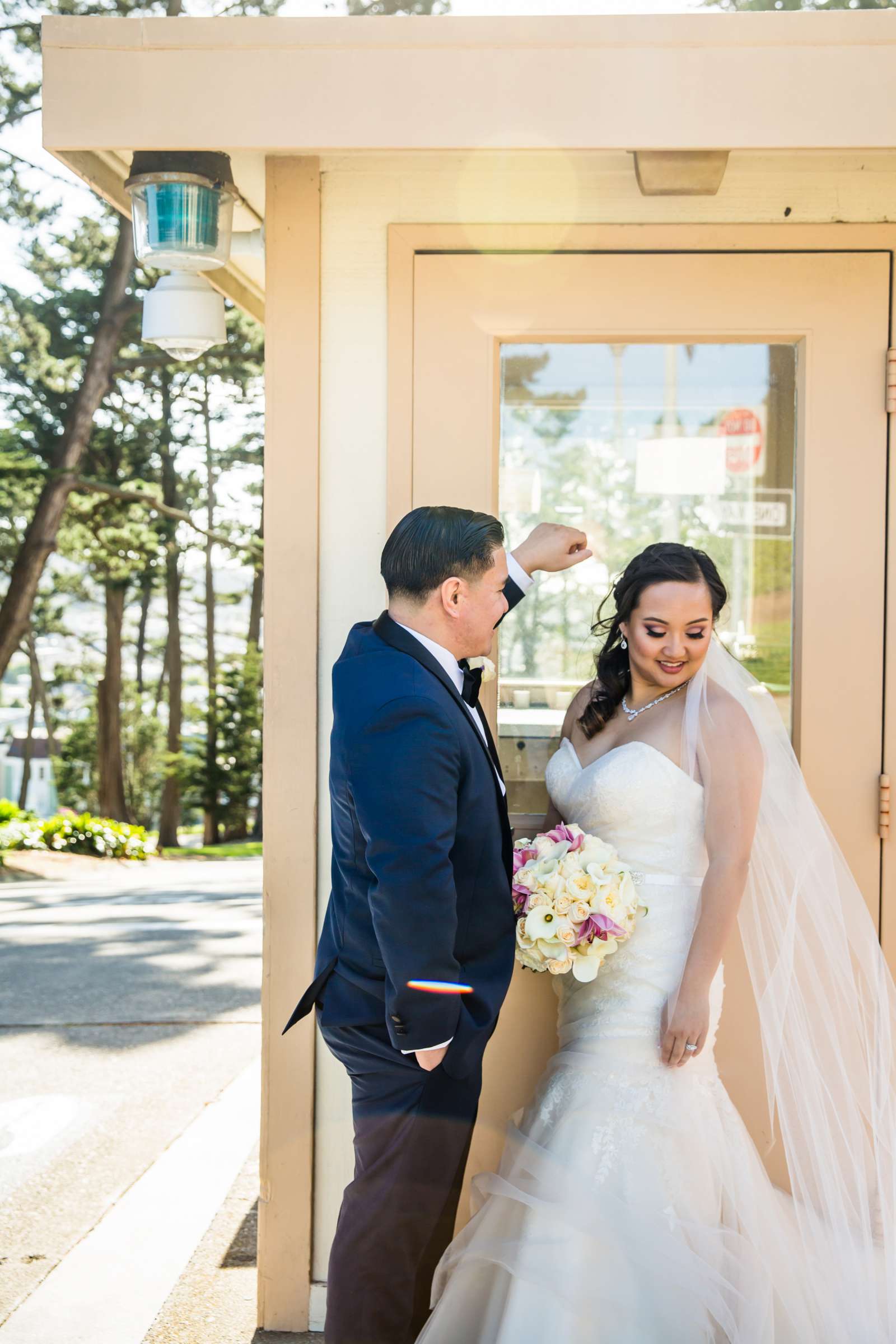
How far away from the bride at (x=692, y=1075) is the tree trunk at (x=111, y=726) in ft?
68.8

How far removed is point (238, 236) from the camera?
3641 millimetres

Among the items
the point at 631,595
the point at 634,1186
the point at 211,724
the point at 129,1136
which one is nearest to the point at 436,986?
the point at 634,1186

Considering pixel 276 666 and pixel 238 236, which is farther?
pixel 238 236

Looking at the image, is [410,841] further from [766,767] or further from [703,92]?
[703,92]

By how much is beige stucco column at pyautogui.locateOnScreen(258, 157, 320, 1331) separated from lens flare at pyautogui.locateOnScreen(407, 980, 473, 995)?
1065 mm

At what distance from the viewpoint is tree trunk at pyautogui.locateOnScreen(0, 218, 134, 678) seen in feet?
53.2

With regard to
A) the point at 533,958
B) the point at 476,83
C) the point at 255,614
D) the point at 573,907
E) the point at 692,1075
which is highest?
the point at 476,83

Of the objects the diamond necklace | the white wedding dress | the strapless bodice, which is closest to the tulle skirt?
the white wedding dress

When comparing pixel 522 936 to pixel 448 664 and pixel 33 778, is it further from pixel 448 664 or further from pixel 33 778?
pixel 33 778

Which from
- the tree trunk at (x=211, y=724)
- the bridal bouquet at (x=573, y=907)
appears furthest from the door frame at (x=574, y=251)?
the tree trunk at (x=211, y=724)

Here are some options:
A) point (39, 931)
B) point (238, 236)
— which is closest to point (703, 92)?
point (238, 236)

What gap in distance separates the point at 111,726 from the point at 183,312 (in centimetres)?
2164

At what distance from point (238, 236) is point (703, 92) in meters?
1.54

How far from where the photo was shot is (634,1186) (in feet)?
8.34
